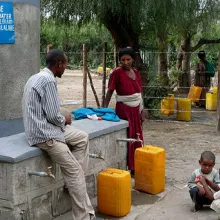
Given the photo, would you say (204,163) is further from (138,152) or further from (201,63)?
(201,63)

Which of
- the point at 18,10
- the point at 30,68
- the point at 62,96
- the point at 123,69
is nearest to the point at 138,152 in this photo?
the point at 123,69

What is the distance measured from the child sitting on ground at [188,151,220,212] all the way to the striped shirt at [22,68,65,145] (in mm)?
1560

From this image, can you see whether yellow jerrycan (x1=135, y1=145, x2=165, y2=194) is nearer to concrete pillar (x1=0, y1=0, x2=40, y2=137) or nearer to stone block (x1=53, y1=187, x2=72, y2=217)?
stone block (x1=53, y1=187, x2=72, y2=217)

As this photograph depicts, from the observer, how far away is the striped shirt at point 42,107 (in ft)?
12.4

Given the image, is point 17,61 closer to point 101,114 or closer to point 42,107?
point 101,114

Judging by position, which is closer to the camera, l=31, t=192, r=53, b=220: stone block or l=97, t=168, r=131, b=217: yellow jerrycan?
l=31, t=192, r=53, b=220: stone block

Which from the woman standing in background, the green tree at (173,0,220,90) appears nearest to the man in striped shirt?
the woman standing in background

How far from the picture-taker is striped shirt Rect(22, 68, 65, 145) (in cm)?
379

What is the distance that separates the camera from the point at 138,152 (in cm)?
509

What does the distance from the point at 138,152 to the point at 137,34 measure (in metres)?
5.03

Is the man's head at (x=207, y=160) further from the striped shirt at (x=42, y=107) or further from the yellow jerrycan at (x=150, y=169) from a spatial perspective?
the striped shirt at (x=42, y=107)

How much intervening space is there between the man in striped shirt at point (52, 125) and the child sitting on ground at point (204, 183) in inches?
45.1

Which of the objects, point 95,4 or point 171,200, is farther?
point 95,4

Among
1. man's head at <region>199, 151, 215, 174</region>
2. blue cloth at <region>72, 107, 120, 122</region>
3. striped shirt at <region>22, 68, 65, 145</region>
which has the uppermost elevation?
striped shirt at <region>22, 68, 65, 145</region>
